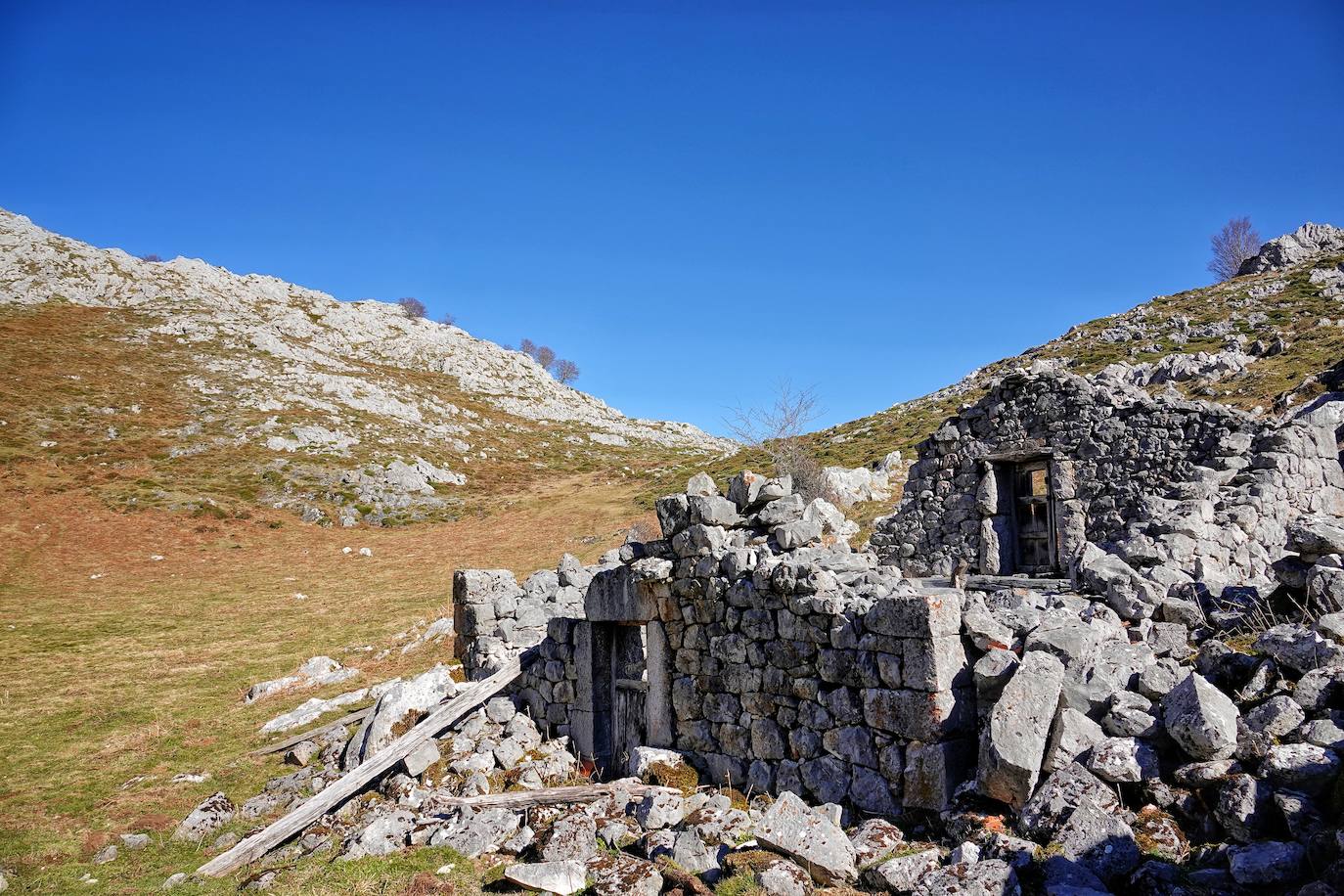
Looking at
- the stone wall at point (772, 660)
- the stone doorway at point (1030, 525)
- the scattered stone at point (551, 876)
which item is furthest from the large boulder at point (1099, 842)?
the stone doorway at point (1030, 525)

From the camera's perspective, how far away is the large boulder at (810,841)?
5.88 meters

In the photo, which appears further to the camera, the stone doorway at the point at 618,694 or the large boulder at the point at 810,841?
the stone doorway at the point at 618,694

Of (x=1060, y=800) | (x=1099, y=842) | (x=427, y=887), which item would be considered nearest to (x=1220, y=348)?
(x=1060, y=800)

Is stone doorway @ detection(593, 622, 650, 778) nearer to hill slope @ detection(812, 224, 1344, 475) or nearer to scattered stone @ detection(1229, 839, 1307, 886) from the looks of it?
scattered stone @ detection(1229, 839, 1307, 886)

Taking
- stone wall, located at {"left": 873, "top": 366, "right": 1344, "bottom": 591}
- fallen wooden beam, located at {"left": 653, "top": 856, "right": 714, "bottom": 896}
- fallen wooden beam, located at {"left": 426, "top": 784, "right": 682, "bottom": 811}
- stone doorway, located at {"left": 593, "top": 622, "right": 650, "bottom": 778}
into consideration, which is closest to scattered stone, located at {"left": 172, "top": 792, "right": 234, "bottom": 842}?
fallen wooden beam, located at {"left": 426, "top": 784, "right": 682, "bottom": 811}

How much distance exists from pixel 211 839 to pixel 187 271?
93.8 meters

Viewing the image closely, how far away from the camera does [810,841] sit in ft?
20.0

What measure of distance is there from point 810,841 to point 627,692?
520cm

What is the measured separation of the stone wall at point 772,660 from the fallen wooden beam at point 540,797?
0.99 meters

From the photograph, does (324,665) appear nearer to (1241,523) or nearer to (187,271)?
(1241,523)

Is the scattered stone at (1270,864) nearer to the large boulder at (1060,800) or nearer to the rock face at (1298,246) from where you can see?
the large boulder at (1060,800)

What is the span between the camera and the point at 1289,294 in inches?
1655

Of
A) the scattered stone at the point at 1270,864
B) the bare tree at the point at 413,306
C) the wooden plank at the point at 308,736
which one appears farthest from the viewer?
the bare tree at the point at 413,306

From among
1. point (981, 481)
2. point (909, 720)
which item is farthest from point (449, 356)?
point (909, 720)
